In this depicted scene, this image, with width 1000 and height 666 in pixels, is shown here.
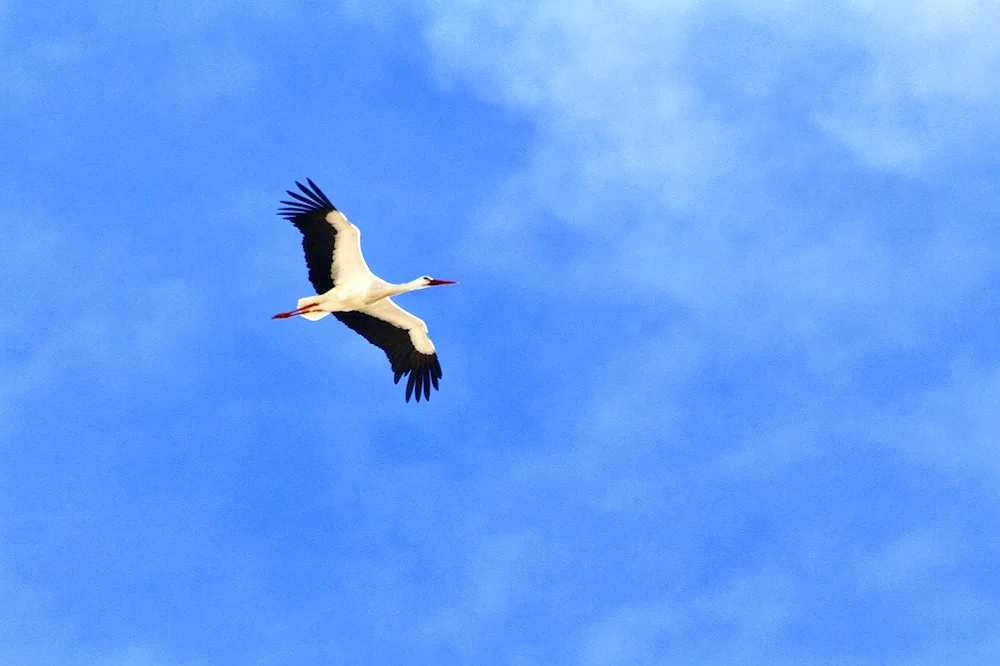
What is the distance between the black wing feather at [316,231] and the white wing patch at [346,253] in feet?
0.23

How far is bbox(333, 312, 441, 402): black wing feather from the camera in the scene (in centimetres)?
3175

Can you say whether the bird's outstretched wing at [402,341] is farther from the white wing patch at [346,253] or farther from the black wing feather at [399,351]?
the white wing patch at [346,253]

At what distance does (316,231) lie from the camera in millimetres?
30047

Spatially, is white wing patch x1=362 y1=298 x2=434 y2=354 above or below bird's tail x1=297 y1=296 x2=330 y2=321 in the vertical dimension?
above

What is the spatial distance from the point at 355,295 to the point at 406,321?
5.11ft

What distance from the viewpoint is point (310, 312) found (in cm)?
3070

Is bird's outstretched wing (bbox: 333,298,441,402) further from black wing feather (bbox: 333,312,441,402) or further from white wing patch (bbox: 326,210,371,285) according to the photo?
white wing patch (bbox: 326,210,371,285)

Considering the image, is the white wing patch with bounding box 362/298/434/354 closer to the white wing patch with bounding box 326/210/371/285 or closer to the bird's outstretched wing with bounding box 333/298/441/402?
the bird's outstretched wing with bounding box 333/298/441/402

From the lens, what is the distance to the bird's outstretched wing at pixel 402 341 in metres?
31.7

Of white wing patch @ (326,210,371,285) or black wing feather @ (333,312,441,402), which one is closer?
white wing patch @ (326,210,371,285)

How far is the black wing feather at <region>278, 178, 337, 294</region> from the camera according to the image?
29859 millimetres

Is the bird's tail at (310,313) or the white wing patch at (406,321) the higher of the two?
the white wing patch at (406,321)

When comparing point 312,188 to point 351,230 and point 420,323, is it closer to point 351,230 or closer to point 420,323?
point 351,230

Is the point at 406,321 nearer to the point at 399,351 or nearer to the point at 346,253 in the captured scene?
the point at 399,351
